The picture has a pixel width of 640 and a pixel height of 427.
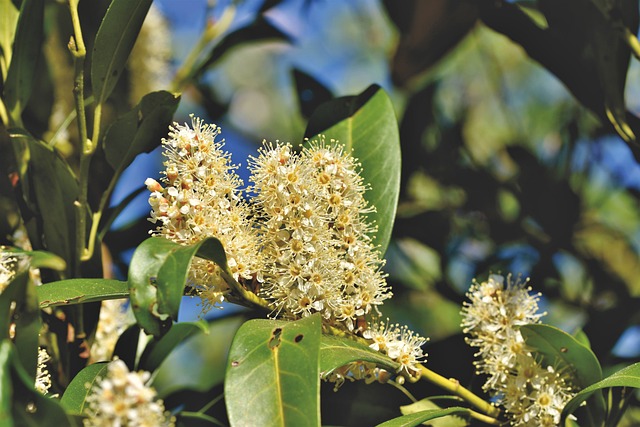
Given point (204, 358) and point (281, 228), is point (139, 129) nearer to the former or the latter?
point (281, 228)

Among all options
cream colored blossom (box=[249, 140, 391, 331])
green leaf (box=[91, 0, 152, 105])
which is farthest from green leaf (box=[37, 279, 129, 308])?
green leaf (box=[91, 0, 152, 105])

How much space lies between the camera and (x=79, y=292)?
0.97 metres

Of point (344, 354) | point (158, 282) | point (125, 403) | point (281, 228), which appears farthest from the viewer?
point (281, 228)

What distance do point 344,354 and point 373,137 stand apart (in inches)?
20.2

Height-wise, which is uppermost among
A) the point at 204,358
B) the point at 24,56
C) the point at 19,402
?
the point at 24,56

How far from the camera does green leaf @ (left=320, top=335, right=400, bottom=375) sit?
3.00 feet

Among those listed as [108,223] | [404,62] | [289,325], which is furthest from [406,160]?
[289,325]

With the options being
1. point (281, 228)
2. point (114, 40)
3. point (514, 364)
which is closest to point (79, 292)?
point (281, 228)

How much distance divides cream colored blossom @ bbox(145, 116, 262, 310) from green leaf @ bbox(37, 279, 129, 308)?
0.33 feet

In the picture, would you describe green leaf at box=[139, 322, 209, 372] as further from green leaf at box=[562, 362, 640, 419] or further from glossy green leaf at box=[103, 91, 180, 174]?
green leaf at box=[562, 362, 640, 419]

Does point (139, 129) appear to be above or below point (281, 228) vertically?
above

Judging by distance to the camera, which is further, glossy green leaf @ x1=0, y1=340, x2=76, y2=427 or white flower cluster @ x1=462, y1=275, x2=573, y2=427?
white flower cluster @ x1=462, y1=275, x2=573, y2=427

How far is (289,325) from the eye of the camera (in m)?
0.94

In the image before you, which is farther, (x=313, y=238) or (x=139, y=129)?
(x=139, y=129)
